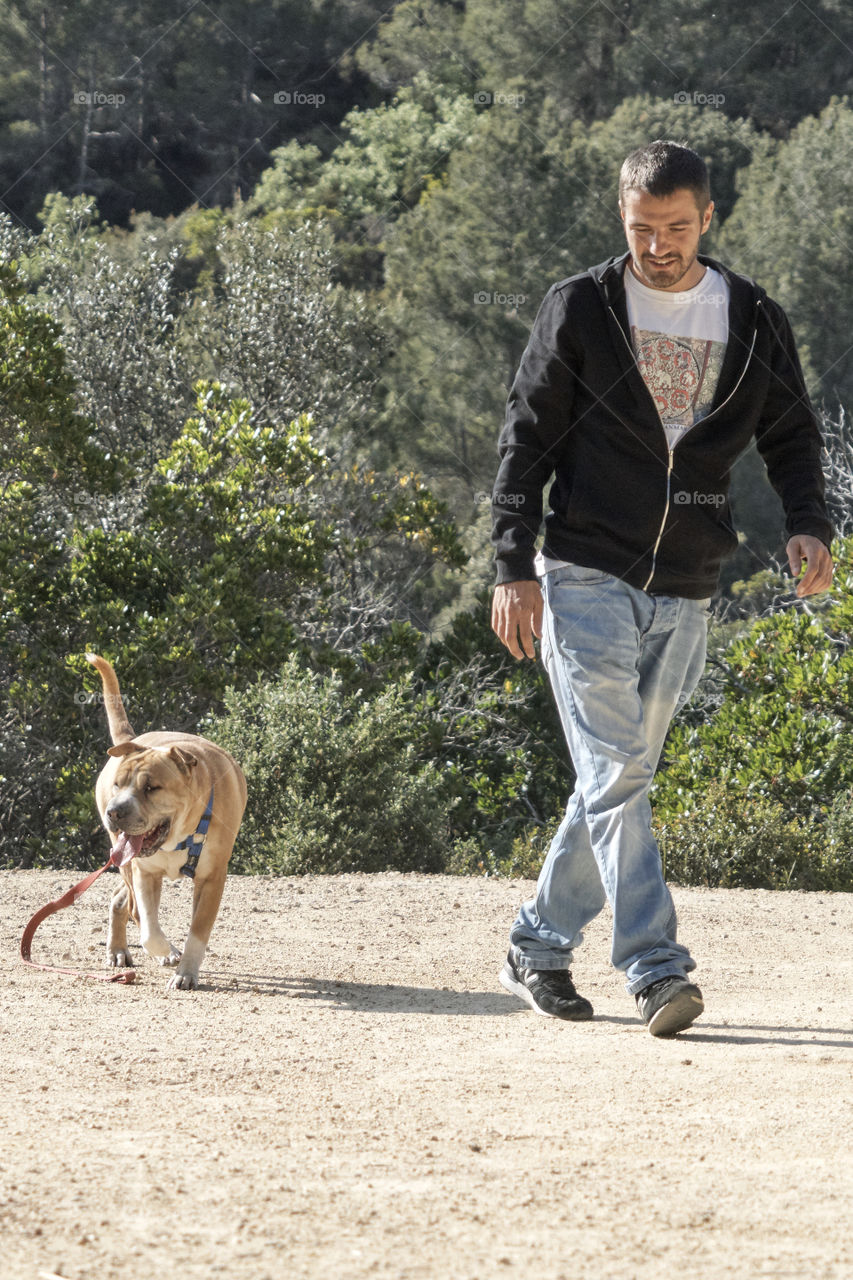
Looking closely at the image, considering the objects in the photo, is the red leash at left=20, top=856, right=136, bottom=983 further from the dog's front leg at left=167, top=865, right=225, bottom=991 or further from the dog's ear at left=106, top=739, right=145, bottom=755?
the dog's ear at left=106, top=739, right=145, bottom=755

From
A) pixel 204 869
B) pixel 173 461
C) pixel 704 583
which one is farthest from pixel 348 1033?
pixel 173 461

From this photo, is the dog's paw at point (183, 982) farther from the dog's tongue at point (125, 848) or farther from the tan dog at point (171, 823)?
the dog's tongue at point (125, 848)

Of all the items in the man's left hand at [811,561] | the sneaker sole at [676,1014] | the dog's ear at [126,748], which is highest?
the man's left hand at [811,561]

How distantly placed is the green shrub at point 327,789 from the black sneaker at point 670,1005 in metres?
3.83

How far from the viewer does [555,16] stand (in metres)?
32.5

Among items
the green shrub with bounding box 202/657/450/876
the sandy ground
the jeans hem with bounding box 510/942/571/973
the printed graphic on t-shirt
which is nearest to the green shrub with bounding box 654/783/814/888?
the green shrub with bounding box 202/657/450/876

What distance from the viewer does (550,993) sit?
12.9 feet

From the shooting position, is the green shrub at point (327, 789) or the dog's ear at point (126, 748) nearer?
the dog's ear at point (126, 748)

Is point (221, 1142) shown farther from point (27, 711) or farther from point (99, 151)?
point (99, 151)

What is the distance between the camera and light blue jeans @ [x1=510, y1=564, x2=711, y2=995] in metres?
3.65

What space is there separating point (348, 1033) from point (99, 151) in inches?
1610

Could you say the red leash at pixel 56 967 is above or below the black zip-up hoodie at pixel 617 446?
below

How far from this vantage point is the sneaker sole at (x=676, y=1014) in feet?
11.6

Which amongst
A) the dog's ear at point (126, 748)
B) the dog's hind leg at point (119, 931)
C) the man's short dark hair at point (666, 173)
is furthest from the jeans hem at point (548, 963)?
the man's short dark hair at point (666, 173)
